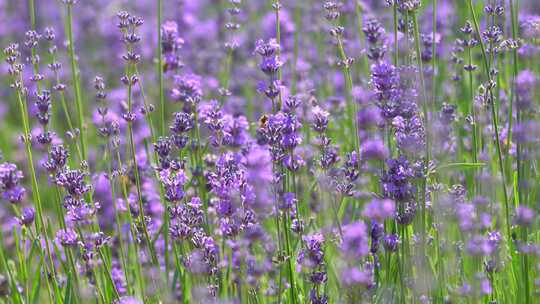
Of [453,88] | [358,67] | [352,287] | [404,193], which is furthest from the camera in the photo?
[358,67]

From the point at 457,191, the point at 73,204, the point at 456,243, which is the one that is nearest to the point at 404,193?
the point at 457,191

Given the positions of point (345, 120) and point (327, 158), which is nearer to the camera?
point (327, 158)

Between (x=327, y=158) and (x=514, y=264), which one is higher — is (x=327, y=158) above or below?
above

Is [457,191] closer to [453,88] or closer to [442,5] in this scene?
[453,88]

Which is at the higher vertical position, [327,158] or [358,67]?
[358,67]

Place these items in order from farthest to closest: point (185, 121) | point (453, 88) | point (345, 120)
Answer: point (345, 120) < point (453, 88) < point (185, 121)

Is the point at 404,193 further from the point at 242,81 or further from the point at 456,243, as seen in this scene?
the point at 242,81

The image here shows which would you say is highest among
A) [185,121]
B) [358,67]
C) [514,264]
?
[358,67]

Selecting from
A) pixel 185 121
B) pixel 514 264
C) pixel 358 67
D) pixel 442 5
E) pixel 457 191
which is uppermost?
pixel 442 5

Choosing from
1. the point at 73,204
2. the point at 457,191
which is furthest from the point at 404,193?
the point at 73,204
